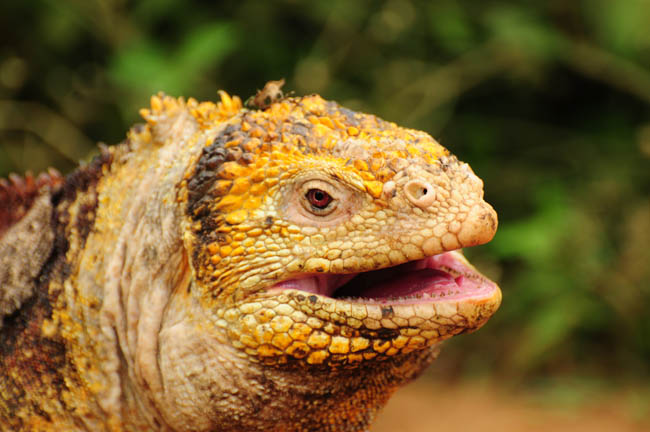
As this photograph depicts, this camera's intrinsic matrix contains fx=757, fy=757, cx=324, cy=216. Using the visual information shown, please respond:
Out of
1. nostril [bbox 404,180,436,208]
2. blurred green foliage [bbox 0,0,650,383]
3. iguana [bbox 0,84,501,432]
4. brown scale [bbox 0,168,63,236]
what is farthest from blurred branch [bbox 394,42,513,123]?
nostril [bbox 404,180,436,208]

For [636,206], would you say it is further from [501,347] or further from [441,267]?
[441,267]

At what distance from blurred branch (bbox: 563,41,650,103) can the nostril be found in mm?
5368

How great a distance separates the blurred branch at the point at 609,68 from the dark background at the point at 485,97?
14 millimetres

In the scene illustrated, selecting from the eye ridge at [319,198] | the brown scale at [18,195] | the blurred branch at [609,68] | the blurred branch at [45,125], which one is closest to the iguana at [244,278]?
the eye ridge at [319,198]

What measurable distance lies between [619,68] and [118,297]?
5802mm

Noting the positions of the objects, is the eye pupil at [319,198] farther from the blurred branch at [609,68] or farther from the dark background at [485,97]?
the blurred branch at [609,68]

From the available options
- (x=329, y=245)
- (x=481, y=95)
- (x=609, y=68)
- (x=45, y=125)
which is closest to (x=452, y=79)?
(x=481, y=95)

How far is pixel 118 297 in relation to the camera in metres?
2.53

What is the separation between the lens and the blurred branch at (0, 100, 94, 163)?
22.7 feet

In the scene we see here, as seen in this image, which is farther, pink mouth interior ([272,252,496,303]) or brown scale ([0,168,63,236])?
brown scale ([0,168,63,236])

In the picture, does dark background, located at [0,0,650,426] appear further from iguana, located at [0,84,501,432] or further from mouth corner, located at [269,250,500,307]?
mouth corner, located at [269,250,500,307]

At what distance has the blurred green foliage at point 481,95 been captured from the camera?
6566 mm

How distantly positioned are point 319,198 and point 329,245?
6.0 inches

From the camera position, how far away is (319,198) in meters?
2.33
